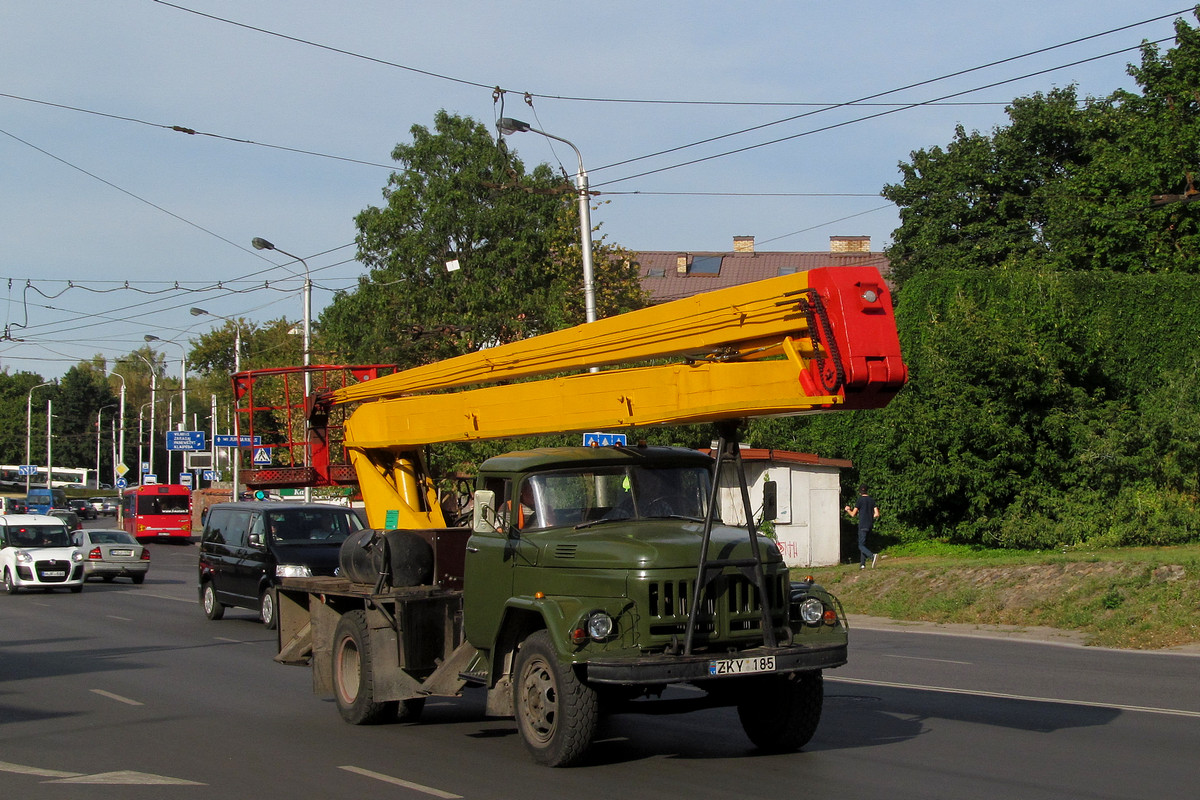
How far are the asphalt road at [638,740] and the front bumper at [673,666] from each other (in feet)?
2.25

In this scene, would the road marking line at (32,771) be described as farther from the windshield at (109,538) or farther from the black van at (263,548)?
the windshield at (109,538)

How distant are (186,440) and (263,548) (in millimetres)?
40620

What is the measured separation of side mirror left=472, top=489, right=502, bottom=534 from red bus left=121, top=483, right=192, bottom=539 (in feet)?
181

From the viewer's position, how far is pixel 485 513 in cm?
943

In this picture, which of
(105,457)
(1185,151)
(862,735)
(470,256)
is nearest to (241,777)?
(862,735)

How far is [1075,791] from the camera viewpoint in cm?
738

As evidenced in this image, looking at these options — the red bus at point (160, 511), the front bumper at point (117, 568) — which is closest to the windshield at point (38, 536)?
the front bumper at point (117, 568)

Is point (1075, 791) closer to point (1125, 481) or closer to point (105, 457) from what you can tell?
point (1125, 481)

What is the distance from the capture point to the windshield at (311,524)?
20.7m

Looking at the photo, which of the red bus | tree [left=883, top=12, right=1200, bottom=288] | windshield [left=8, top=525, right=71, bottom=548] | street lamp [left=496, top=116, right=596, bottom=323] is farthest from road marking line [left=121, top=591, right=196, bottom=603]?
the red bus

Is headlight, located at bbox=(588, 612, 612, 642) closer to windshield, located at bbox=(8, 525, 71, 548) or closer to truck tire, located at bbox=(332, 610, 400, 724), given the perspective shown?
truck tire, located at bbox=(332, 610, 400, 724)

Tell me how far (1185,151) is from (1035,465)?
47.6 ft

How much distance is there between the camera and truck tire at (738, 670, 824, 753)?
28.6 feet

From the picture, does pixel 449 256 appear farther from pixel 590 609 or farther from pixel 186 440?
pixel 590 609
